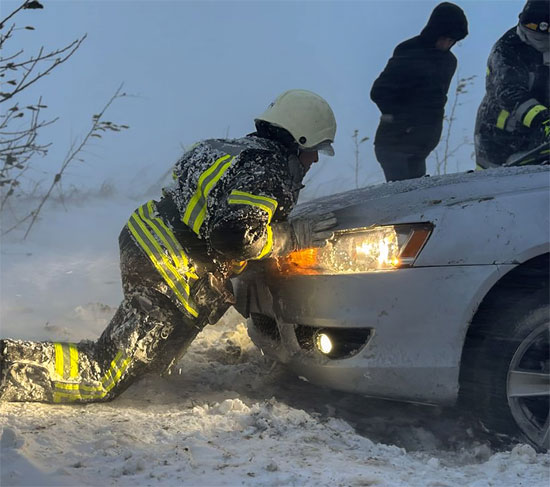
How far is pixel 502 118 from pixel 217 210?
3.34 meters

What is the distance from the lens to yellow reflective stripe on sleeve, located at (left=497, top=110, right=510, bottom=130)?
212 inches

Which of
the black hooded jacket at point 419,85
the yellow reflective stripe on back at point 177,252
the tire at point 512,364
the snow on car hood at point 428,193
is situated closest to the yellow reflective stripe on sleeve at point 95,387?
the yellow reflective stripe on back at point 177,252

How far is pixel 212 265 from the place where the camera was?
3352 millimetres

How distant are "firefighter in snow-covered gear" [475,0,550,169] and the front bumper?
9.34ft

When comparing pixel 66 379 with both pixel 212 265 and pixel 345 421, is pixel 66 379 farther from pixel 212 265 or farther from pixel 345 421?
pixel 345 421

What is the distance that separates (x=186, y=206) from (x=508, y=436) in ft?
6.12

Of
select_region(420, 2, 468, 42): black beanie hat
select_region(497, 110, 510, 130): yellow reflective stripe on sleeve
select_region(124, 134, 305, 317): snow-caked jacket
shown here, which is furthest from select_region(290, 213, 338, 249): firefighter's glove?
select_region(420, 2, 468, 42): black beanie hat

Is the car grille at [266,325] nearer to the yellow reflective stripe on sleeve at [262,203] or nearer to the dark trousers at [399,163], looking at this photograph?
the yellow reflective stripe on sleeve at [262,203]

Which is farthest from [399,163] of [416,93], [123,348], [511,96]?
[123,348]

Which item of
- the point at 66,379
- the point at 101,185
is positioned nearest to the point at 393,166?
the point at 66,379

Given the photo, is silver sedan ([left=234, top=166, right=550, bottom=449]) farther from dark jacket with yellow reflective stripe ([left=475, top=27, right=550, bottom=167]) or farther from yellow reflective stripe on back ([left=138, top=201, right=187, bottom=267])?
dark jacket with yellow reflective stripe ([left=475, top=27, right=550, bottom=167])

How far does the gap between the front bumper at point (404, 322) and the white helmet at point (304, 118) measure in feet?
2.68

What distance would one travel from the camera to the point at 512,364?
2.83 metres

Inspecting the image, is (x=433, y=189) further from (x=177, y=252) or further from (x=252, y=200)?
(x=177, y=252)
